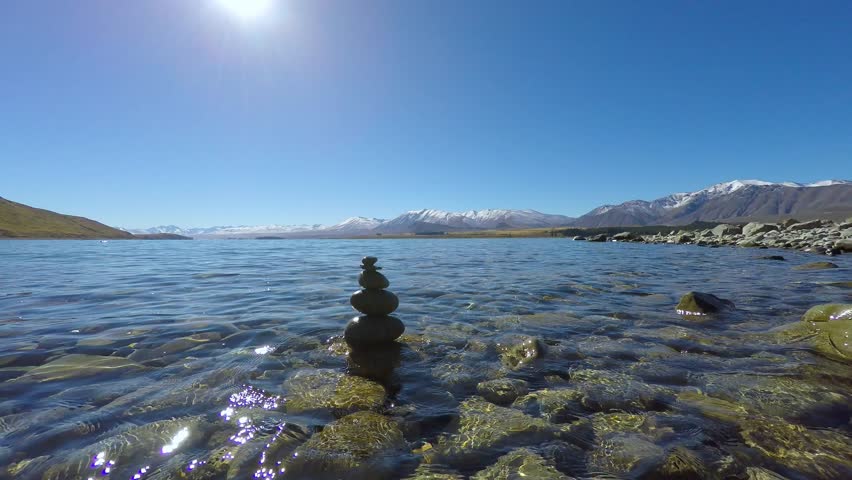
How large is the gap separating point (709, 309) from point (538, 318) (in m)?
5.15

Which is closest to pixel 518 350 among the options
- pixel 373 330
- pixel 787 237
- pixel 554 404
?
pixel 554 404

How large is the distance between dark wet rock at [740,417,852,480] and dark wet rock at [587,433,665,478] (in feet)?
4.01

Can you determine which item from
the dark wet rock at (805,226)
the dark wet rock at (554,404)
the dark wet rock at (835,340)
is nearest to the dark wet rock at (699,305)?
the dark wet rock at (835,340)

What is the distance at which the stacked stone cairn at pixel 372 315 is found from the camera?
7945 millimetres

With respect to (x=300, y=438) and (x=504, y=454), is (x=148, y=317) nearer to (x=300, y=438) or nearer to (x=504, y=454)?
(x=300, y=438)

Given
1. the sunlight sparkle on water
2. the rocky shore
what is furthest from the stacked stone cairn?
the rocky shore

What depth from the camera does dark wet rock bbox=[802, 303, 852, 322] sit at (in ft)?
26.6

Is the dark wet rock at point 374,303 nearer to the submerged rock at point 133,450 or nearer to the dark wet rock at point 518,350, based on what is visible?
the dark wet rock at point 518,350

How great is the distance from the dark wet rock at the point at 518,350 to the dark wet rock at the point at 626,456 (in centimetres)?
→ 255

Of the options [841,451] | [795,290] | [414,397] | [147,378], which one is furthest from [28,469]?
[795,290]

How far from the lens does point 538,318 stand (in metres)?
10.4

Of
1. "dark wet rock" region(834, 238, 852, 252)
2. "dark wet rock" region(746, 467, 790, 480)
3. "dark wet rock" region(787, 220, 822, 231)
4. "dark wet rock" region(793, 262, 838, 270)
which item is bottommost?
"dark wet rock" region(746, 467, 790, 480)

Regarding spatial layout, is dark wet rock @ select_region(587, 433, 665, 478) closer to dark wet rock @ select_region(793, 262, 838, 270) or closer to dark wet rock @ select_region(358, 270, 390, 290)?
dark wet rock @ select_region(358, 270, 390, 290)

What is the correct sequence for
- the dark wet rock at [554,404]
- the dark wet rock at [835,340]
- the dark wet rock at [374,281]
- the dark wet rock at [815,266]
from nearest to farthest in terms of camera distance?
1. the dark wet rock at [554,404]
2. the dark wet rock at [835,340]
3. the dark wet rock at [374,281]
4. the dark wet rock at [815,266]
